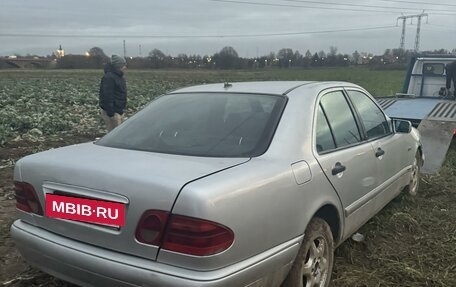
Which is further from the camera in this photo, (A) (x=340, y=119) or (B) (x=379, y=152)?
(B) (x=379, y=152)

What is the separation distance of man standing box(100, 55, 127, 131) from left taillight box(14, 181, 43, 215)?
5.02 m

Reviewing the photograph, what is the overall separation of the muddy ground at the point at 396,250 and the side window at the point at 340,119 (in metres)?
0.99

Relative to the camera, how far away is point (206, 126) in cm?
311

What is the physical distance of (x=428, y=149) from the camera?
7.27 metres

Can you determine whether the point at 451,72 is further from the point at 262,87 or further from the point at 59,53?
the point at 59,53

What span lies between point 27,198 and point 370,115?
2.97m

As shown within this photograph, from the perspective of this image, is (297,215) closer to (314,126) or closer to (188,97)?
(314,126)

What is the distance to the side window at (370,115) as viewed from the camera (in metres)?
4.00

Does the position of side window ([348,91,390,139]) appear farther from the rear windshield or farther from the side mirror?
the rear windshield

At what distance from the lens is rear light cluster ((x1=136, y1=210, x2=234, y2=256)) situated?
2.19 meters

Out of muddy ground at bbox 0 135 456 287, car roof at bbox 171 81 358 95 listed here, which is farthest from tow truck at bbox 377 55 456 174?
car roof at bbox 171 81 358 95

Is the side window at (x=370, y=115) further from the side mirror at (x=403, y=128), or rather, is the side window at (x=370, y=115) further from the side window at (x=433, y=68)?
the side window at (x=433, y=68)

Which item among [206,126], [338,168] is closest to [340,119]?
[338,168]

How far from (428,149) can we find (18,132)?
327 inches
